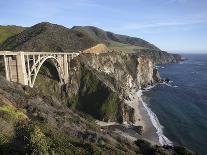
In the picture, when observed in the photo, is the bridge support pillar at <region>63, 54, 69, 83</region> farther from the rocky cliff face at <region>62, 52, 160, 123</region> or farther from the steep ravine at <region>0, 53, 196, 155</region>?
the rocky cliff face at <region>62, 52, 160, 123</region>

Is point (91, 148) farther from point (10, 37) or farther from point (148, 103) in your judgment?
point (10, 37)

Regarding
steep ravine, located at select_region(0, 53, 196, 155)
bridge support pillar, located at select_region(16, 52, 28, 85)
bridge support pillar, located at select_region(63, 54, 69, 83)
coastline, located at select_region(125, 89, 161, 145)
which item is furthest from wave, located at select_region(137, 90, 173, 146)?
bridge support pillar, located at select_region(16, 52, 28, 85)

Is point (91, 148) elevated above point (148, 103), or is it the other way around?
point (91, 148)

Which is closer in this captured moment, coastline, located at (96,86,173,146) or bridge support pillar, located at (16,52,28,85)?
bridge support pillar, located at (16,52,28,85)

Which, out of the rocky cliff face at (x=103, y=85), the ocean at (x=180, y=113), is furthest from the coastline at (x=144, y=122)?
the rocky cliff face at (x=103, y=85)

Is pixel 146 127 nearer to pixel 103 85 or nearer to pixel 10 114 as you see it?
pixel 103 85

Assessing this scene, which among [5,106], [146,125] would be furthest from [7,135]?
[146,125]
